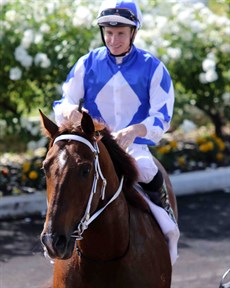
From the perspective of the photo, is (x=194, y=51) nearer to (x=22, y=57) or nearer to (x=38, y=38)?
(x=38, y=38)

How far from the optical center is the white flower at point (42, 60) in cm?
873

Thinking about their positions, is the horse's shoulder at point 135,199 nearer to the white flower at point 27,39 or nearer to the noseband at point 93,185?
the noseband at point 93,185

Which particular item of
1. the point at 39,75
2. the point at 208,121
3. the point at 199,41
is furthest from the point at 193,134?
the point at 39,75

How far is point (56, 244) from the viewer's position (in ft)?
11.6

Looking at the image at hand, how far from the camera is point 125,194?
440cm

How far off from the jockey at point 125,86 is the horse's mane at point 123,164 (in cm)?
19

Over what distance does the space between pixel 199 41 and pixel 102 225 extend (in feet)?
20.0

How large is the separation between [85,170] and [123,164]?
0.58 metres

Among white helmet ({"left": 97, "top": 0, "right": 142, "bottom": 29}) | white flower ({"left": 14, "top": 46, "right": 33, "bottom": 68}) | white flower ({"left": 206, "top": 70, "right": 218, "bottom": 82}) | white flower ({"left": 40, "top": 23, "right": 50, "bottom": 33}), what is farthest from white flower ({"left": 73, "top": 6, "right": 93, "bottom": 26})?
white helmet ({"left": 97, "top": 0, "right": 142, "bottom": 29})

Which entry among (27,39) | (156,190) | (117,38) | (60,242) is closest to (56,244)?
(60,242)

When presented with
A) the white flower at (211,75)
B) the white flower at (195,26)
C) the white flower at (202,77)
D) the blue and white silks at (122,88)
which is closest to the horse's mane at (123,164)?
the blue and white silks at (122,88)

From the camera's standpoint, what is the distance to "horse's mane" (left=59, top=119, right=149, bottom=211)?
4.12 meters

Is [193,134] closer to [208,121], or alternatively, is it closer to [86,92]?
[208,121]

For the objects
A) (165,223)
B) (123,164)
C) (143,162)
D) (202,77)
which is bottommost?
(202,77)
